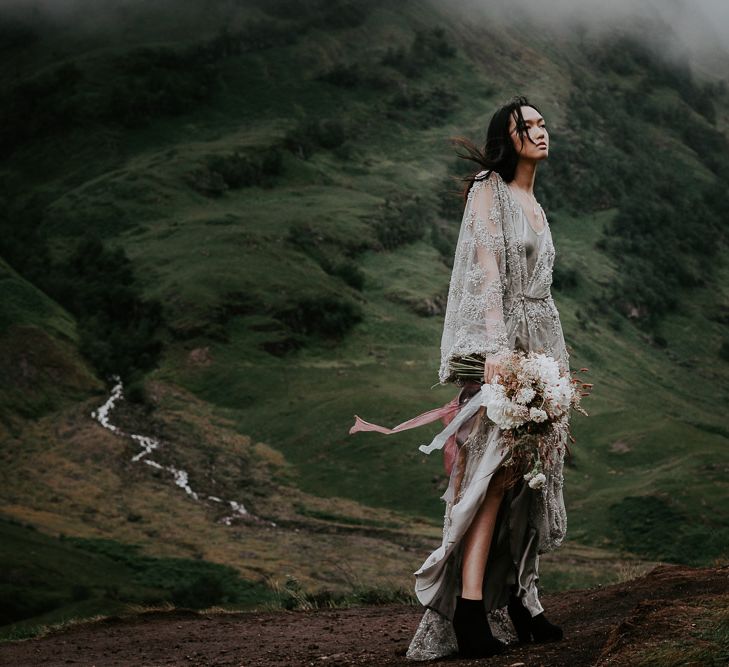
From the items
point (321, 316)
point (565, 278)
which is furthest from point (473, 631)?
point (565, 278)

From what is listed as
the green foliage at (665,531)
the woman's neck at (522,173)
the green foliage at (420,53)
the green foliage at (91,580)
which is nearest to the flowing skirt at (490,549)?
the woman's neck at (522,173)

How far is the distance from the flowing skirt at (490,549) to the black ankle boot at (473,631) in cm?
14

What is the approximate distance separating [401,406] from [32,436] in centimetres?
1380

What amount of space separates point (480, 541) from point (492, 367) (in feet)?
3.54

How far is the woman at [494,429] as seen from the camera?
20.2 feet

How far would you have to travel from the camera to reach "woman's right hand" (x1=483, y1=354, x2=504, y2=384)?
5.98 metres

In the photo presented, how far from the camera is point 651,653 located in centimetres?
461

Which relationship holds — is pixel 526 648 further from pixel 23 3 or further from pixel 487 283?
pixel 23 3

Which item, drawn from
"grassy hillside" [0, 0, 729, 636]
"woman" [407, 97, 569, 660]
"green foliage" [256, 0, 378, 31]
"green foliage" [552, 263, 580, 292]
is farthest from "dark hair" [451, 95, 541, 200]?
"green foliage" [256, 0, 378, 31]

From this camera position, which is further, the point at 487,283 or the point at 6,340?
the point at 6,340

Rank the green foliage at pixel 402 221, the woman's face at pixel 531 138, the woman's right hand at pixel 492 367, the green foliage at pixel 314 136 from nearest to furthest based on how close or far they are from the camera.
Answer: the woman's right hand at pixel 492 367, the woman's face at pixel 531 138, the green foliage at pixel 402 221, the green foliage at pixel 314 136

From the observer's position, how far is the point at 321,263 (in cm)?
5716

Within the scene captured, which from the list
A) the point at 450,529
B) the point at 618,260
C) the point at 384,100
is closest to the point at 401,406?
the point at 450,529

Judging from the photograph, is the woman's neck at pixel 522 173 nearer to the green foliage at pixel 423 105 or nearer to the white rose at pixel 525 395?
the white rose at pixel 525 395
